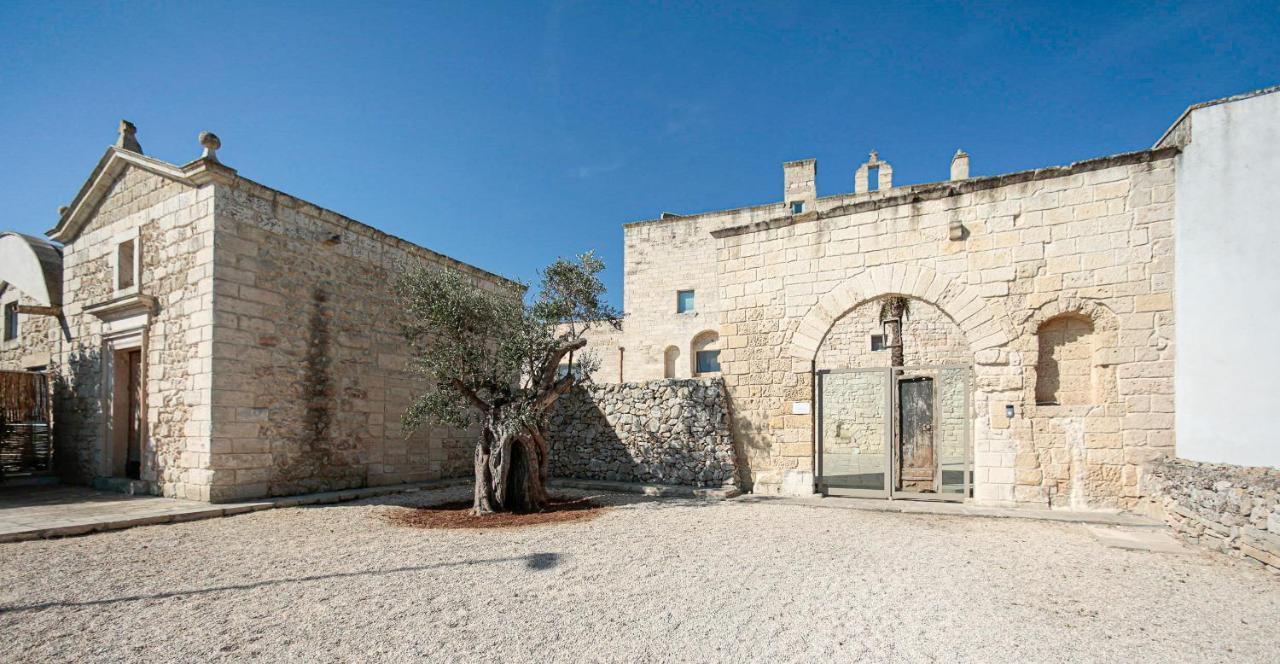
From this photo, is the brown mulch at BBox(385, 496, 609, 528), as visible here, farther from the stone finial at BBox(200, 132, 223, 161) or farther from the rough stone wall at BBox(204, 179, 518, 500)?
the stone finial at BBox(200, 132, 223, 161)

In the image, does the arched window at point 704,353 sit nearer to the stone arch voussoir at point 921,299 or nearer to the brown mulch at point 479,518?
the stone arch voussoir at point 921,299

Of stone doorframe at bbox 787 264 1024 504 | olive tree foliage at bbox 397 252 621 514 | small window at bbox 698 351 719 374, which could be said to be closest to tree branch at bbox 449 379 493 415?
olive tree foliage at bbox 397 252 621 514

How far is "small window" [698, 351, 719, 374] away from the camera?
21.7 m

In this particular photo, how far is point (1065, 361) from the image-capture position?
7.95 metres

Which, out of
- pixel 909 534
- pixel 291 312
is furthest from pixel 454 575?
pixel 291 312

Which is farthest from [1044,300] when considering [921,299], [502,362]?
[502,362]

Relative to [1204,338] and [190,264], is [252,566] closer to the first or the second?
[190,264]

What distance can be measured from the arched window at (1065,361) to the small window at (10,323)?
66.0 feet

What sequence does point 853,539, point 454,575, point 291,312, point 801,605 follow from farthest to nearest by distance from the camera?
point 291,312 < point 853,539 < point 454,575 < point 801,605

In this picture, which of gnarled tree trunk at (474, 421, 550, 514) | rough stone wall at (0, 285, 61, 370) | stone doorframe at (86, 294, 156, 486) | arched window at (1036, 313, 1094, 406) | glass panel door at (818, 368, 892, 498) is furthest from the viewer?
glass panel door at (818, 368, 892, 498)

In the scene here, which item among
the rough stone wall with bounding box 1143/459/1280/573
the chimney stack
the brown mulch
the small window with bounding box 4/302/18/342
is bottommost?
the brown mulch

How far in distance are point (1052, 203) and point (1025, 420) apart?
9.67 ft

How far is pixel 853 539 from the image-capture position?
20.7ft

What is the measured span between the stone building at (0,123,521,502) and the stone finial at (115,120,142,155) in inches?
1.1
